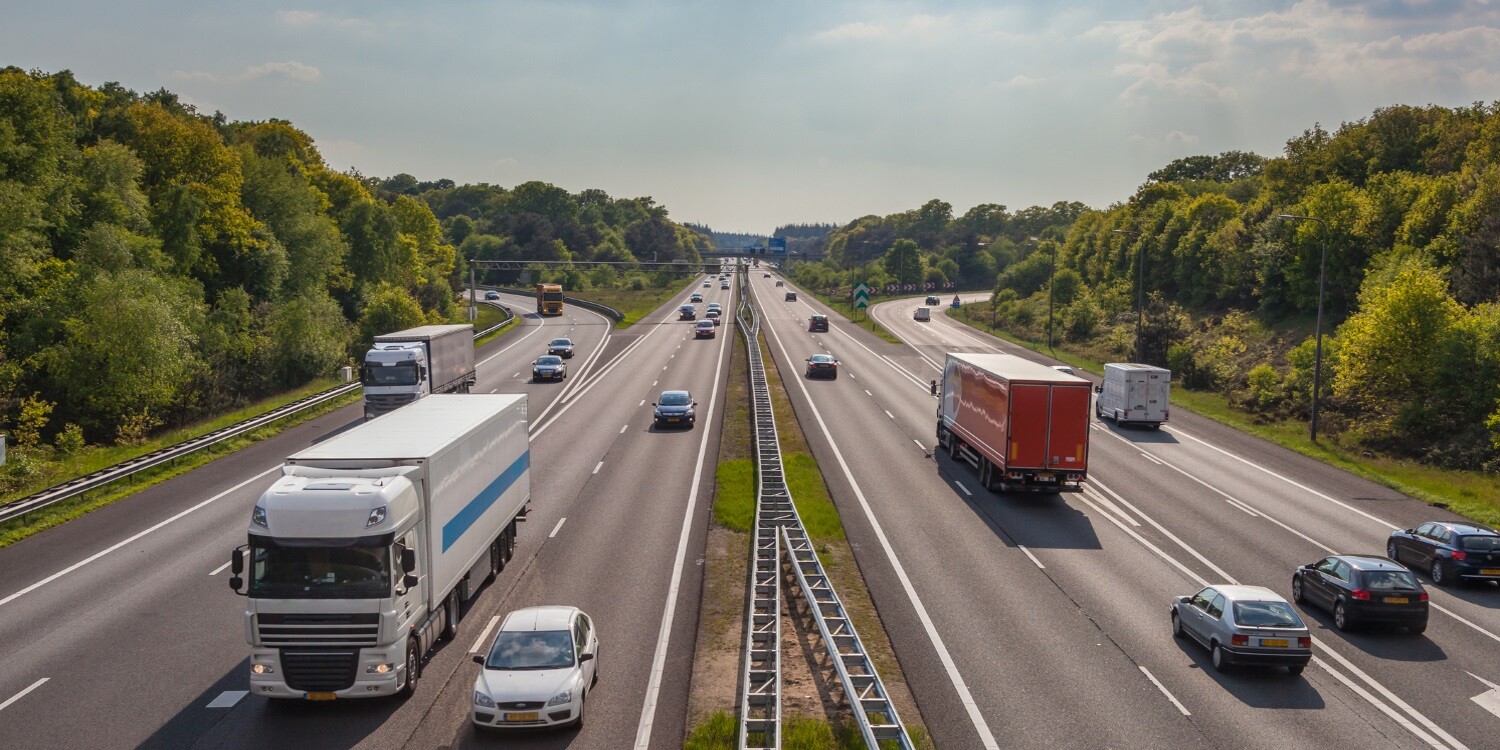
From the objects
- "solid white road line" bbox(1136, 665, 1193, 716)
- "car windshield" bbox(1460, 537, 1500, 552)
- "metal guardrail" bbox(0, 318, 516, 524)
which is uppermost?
"car windshield" bbox(1460, 537, 1500, 552)

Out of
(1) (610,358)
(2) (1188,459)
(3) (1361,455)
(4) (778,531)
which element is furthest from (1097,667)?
(1) (610,358)

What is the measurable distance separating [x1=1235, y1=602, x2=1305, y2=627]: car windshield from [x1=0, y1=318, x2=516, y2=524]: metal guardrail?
95.2 feet

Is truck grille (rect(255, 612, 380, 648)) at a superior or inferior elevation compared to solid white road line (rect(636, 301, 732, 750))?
superior

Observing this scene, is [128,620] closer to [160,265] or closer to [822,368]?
[160,265]

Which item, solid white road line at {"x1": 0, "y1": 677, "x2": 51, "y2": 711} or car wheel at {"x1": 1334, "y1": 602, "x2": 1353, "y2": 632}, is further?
car wheel at {"x1": 1334, "y1": 602, "x2": 1353, "y2": 632}

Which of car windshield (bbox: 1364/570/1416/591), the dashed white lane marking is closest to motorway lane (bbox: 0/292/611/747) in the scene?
the dashed white lane marking

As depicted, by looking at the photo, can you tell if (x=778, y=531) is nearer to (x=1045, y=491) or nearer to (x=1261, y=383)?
(x=1045, y=491)

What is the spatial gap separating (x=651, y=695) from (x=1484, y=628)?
17527 millimetres

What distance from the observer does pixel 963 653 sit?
18359mm

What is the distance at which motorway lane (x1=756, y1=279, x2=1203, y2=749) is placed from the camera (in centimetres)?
1536

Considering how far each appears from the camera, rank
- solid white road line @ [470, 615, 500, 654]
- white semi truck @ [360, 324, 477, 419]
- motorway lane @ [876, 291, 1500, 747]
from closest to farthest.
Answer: motorway lane @ [876, 291, 1500, 747] < solid white road line @ [470, 615, 500, 654] < white semi truck @ [360, 324, 477, 419]

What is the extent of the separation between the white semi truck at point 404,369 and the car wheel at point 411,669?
82.9 ft

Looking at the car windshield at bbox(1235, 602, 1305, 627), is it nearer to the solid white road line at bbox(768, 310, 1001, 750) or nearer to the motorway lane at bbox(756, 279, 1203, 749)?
the motorway lane at bbox(756, 279, 1203, 749)

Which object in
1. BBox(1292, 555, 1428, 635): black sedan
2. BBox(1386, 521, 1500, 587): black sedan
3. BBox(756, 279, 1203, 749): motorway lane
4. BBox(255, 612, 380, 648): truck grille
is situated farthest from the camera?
BBox(1386, 521, 1500, 587): black sedan
